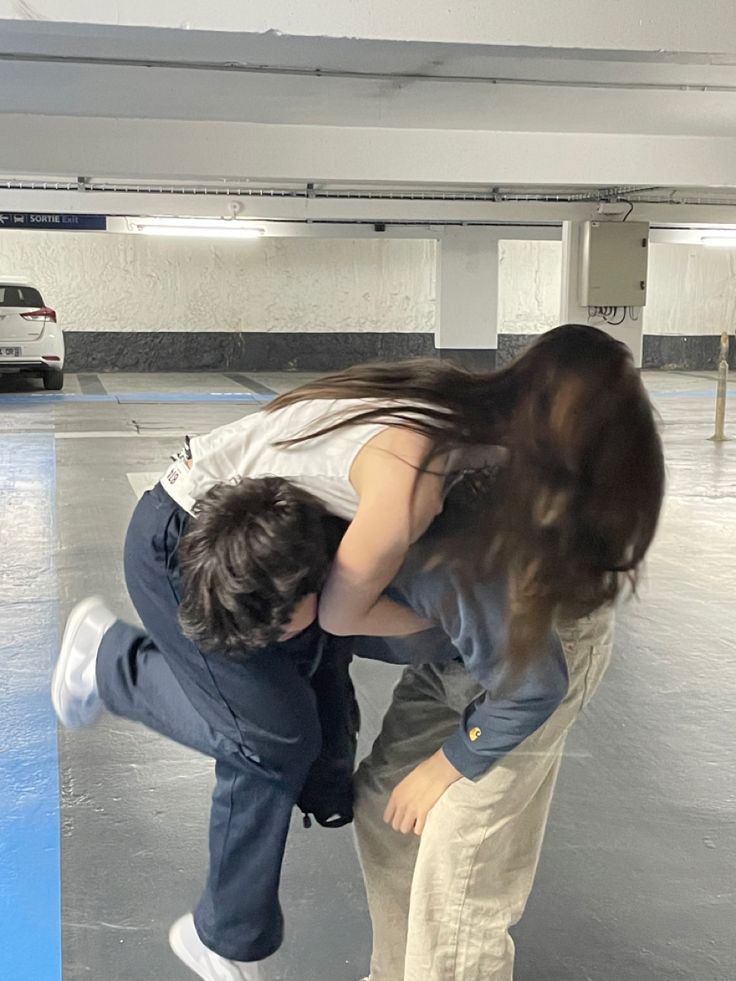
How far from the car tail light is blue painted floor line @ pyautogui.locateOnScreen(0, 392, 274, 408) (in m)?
0.87

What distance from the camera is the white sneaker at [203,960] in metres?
1.62

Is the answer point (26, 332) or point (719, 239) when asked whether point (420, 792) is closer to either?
point (26, 332)

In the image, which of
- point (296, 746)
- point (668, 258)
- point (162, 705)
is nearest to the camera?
point (296, 746)

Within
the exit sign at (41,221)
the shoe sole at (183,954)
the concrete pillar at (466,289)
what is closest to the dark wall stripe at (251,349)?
the concrete pillar at (466,289)

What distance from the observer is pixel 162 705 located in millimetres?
1681

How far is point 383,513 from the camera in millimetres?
1310

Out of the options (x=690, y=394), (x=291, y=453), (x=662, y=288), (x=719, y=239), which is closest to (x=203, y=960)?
(x=291, y=453)

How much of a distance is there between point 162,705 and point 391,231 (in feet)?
39.9

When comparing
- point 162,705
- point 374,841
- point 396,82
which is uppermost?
point 396,82

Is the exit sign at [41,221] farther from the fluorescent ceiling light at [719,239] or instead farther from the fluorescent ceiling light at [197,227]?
the fluorescent ceiling light at [719,239]

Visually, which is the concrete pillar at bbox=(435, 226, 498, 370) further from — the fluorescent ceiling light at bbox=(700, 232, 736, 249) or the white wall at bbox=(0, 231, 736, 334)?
the white wall at bbox=(0, 231, 736, 334)

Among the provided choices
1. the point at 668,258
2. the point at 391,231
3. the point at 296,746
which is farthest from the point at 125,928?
the point at 668,258

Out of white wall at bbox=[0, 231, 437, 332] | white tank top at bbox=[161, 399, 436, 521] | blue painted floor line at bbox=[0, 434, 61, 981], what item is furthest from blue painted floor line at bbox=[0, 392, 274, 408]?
white tank top at bbox=[161, 399, 436, 521]

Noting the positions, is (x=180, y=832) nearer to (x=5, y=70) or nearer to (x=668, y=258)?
(x=5, y=70)
